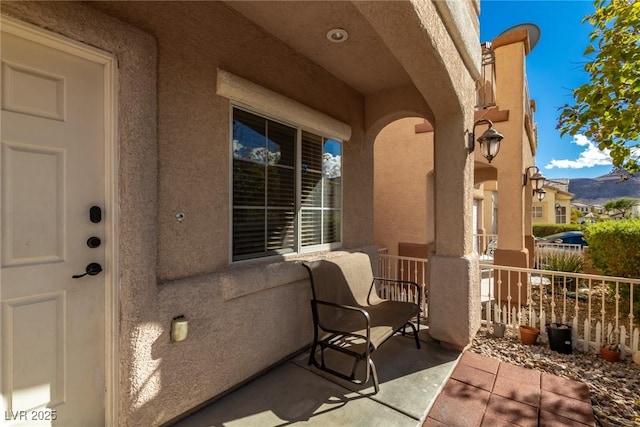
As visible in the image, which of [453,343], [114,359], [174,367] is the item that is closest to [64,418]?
[114,359]

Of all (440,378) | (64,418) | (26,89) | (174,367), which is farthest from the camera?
(440,378)

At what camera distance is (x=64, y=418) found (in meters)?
1.86

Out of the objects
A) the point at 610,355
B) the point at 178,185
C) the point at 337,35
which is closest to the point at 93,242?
the point at 178,185

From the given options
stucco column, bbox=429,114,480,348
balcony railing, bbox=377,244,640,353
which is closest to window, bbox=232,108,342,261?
stucco column, bbox=429,114,480,348

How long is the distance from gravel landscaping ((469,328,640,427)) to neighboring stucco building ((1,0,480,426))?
0.67m

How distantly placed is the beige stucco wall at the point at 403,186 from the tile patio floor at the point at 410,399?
4161 mm

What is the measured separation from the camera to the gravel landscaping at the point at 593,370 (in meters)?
2.57

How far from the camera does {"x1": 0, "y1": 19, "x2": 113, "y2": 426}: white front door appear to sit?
5.46 ft

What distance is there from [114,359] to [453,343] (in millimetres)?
3535

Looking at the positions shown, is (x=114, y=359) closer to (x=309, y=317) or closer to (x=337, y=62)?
(x=309, y=317)

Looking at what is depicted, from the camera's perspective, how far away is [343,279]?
3.57m

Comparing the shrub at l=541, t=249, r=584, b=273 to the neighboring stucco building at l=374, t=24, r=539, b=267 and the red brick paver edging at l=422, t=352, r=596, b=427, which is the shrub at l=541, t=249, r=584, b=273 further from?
the red brick paver edging at l=422, t=352, r=596, b=427

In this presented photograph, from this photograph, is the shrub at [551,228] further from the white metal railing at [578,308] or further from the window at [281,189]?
the window at [281,189]

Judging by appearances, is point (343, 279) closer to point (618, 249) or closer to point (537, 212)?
point (618, 249)
